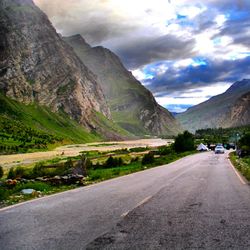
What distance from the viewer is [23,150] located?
13062cm

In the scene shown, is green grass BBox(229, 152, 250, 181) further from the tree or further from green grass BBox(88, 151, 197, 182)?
the tree

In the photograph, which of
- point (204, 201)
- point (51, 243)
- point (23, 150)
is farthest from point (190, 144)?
point (51, 243)

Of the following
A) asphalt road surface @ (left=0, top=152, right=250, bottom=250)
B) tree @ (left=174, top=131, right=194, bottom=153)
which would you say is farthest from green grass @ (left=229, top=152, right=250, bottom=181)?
tree @ (left=174, top=131, right=194, bottom=153)

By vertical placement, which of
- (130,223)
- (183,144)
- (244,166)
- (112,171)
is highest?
(183,144)

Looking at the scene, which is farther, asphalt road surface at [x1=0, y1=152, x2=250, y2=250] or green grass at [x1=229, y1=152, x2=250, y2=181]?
green grass at [x1=229, y1=152, x2=250, y2=181]

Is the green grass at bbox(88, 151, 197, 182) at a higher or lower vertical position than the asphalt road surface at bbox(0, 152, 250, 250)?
lower

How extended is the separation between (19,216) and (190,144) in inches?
3924

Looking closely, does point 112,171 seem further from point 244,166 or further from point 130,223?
point 130,223

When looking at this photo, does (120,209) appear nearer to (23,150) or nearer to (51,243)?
(51,243)

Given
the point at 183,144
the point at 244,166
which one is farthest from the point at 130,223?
the point at 183,144

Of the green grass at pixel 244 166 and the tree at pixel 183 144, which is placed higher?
the tree at pixel 183 144

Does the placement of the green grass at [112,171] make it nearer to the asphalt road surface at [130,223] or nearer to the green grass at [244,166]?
A: the green grass at [244,166]

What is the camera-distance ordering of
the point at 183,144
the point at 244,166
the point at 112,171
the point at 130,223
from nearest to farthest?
the point at 130,223 < the point at 244,166 < the point at 112,171 < the point at 183,144

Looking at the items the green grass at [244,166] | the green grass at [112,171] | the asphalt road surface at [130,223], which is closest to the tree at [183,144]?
the green grass at [112,171]
